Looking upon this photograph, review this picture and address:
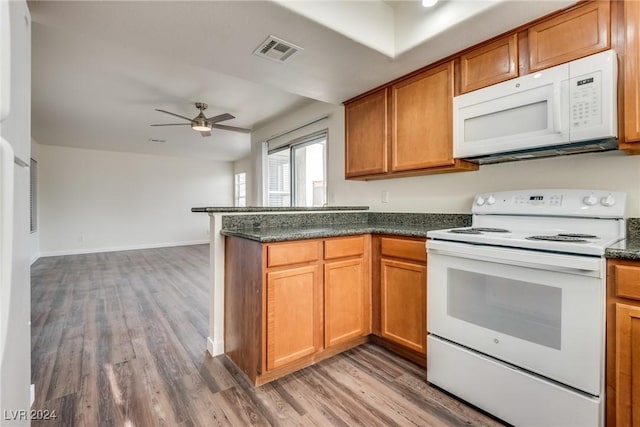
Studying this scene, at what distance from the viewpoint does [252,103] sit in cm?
383

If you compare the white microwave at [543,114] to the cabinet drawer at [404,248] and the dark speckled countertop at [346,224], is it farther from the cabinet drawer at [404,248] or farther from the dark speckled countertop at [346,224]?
the cabinet drawer at [404,248]

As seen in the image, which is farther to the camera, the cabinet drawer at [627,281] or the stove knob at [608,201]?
the stove knob at [608,201]

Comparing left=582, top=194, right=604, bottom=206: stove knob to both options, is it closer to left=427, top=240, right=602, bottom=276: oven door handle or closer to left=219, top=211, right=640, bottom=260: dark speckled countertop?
left=219, top=211, right=640, bottom=260: dark speckled countertop

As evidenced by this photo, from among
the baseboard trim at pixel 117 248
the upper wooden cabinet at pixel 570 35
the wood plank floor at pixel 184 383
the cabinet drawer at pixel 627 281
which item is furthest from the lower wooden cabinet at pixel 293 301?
the baseboard trim at pixel 117 248

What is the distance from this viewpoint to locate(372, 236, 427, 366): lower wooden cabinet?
1.93 m

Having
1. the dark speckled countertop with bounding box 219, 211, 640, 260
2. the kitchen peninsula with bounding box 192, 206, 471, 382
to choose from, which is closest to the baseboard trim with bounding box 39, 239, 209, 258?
the kitchen peninsula with bounding box 192, 206, 471, 382

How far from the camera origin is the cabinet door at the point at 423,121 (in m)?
2.04

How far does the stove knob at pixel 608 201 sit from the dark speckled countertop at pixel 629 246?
13cm

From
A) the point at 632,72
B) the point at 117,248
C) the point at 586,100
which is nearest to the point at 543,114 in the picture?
the point at 586,100

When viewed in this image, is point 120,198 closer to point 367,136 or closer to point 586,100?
point 367,136

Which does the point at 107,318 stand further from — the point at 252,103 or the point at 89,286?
the point at 252,103

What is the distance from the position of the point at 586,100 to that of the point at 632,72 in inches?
7.2

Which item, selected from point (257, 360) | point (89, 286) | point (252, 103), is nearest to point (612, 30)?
point (257, 360)

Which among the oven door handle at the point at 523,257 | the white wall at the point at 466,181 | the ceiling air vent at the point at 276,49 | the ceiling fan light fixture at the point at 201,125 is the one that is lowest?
the oven door handle at the point at 523,257
